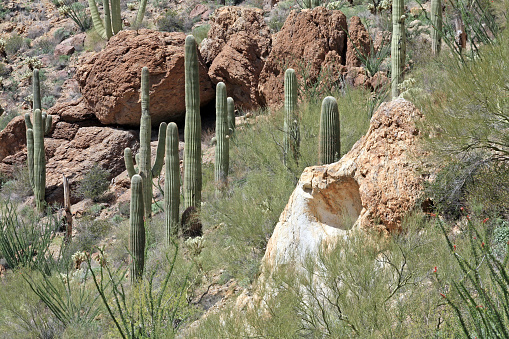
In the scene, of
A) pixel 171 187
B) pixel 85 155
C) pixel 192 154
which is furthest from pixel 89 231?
pixel 192 154

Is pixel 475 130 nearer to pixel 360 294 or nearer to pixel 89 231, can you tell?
pixel 360 294

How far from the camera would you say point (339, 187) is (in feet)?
24.3

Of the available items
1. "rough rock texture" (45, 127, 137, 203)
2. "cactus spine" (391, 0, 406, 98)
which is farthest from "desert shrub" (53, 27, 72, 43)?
"cactus spine" (391, 0, 406, 98)

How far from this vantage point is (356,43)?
1762 centimetres

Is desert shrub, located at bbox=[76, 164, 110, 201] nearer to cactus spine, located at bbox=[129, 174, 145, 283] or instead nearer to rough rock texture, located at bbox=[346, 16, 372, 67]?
cactus spine, located at bbox=[129, 174, 145, 283]

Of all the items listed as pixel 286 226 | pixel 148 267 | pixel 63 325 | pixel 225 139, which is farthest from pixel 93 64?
pixel 286 226

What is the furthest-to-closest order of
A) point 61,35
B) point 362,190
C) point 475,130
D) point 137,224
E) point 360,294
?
point 61,35
point 137,224
point 362,190
point 475,130
point 360,294

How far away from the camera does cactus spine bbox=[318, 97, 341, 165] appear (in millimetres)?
9102

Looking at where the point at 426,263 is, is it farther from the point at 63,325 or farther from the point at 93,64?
the point at 93,64

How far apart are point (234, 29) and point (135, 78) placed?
384 cm

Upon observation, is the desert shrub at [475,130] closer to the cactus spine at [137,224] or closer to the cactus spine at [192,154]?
the cactus spine at [137,224]

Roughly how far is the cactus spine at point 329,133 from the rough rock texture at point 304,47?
812cm

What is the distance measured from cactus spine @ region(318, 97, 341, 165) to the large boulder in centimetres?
1028

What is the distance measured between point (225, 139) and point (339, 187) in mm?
6827
